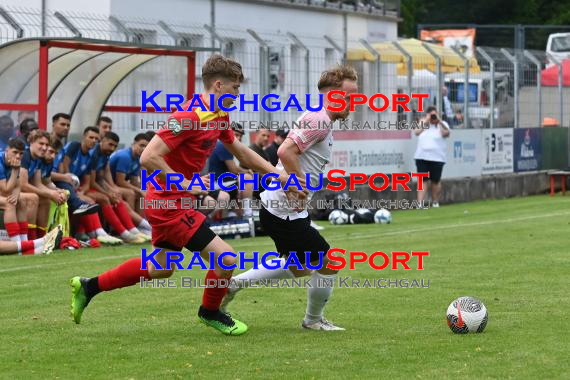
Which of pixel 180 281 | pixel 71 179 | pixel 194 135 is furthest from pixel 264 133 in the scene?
pixel 194 135

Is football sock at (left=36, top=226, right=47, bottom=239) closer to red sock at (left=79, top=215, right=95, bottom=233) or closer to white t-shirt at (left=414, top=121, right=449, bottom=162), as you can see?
red sock at (left=79, top=215, right=95, bottom=233)

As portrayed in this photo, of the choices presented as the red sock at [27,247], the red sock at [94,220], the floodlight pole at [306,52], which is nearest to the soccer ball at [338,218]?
the floodlight pole at [306,52]

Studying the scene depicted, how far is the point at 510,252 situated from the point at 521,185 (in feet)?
48.0

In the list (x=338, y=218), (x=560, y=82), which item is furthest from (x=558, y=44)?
(x=338, y=218)

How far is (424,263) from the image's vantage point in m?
14.2

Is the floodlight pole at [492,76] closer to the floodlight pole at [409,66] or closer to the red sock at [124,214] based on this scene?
the floodlight pole at [409,66]

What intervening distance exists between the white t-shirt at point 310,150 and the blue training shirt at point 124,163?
30.1 feet

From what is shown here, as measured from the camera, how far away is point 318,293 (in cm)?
936

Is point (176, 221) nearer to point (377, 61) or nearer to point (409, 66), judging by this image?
point (377, 61)

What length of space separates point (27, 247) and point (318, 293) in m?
7.01

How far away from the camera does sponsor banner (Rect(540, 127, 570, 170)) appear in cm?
3128

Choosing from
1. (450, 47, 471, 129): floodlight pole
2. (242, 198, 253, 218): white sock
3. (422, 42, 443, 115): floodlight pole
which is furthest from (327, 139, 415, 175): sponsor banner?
(242, 198, 253, 218): white sock

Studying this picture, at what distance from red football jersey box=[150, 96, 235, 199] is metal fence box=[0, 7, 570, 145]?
10358mm

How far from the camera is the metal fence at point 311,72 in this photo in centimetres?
2095
